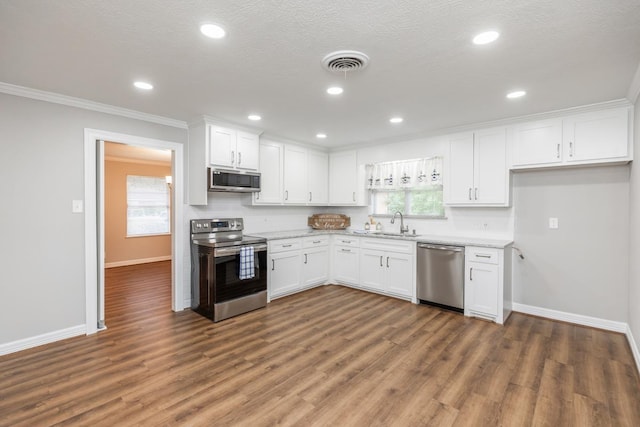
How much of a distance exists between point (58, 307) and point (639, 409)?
195 inches

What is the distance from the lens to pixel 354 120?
3918 mm

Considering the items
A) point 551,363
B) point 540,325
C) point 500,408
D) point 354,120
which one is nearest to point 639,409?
point 551,363

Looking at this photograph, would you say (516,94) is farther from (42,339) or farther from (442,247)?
(42,339)

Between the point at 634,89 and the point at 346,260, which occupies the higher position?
the point at 634,89

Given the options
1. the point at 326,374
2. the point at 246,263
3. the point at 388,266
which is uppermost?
the point at 246,263

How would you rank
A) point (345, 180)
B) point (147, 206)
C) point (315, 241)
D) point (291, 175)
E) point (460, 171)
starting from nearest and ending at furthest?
point (460, 171) < point (315, 241) < point (291, 175) < point (345, 180) < point (147, 206)

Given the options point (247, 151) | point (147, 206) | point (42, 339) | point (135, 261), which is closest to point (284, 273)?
point (247, 151)

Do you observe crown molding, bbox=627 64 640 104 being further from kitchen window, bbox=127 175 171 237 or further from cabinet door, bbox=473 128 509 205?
kitchen window, bbox=127 175 171 237

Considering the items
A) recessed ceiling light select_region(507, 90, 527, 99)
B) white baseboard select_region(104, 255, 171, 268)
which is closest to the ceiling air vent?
recessed ceiling light select_region(507, 90, 527, 99)

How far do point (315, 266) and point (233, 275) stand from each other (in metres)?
1.57

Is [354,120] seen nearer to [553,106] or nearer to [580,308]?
[553,106]

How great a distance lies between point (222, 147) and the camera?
398 centimetres

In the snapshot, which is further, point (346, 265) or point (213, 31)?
point (346, 265)

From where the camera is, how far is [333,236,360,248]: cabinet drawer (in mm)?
4949
